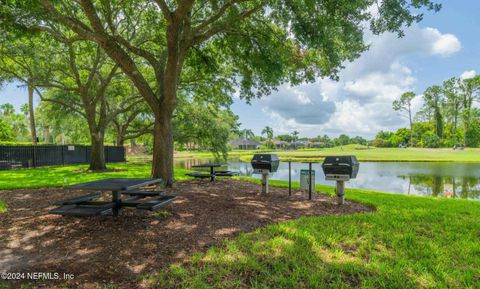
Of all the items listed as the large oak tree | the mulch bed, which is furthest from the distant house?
the mulch bed

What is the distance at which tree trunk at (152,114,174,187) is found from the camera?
718cm

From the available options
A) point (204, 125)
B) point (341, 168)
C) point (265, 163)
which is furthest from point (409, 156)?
point (265, 163)

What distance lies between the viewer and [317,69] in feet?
30.8

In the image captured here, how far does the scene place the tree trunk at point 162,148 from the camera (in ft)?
23.6

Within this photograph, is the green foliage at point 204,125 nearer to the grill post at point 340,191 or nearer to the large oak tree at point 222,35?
the large oak tree at point 222,35

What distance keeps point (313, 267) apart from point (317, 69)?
7.74 m

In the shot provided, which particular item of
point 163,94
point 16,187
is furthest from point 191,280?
point 16,187

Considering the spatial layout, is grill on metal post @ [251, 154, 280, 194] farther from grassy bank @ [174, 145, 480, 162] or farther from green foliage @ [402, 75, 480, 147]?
green foliage @ [402, 75, 480, 147]

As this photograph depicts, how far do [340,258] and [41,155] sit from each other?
1967 centimetres

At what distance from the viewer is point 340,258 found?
3.09 m

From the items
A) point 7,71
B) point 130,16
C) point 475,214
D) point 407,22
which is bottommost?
point 475,214

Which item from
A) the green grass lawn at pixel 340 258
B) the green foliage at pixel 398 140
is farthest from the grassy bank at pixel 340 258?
the green foliage at pixel 398 140

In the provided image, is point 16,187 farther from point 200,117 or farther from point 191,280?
point 200,117

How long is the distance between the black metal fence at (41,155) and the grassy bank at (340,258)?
57.1ft
